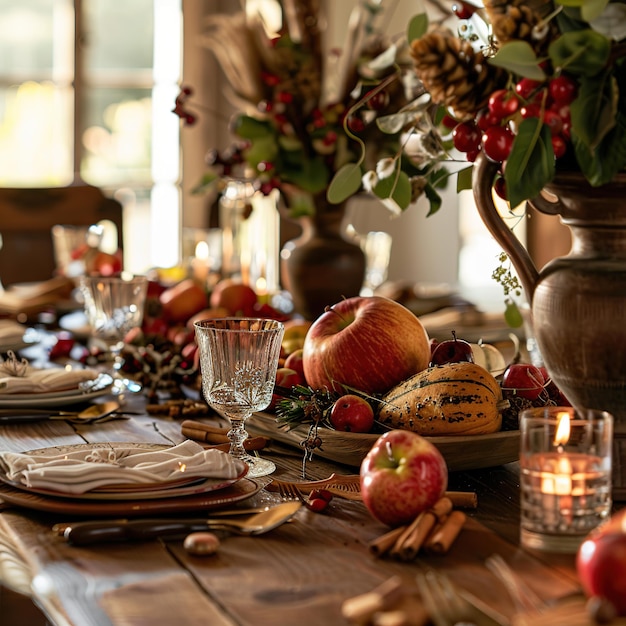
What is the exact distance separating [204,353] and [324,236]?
34.7 inches

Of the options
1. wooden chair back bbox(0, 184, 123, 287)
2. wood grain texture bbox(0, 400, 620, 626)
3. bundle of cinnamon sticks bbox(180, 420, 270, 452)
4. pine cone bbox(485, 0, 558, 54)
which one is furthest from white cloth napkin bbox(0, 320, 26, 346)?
wooden chair back bbox(0, 184, 123, 287)

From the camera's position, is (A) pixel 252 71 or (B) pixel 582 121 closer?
(B) pixel 582 121

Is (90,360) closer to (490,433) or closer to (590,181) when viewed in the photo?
(490,433)

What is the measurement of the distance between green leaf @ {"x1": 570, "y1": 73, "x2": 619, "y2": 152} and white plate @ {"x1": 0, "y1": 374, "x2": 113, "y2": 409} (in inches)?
30.2

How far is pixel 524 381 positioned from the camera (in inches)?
41.5

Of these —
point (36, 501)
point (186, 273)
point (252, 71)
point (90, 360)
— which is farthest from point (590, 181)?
point (186, 273)

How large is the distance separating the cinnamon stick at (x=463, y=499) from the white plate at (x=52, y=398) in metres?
0.59

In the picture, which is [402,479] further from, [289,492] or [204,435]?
[204,435]

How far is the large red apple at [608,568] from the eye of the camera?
0.56 metres

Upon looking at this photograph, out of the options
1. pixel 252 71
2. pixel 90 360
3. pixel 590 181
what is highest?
pixel 252 71

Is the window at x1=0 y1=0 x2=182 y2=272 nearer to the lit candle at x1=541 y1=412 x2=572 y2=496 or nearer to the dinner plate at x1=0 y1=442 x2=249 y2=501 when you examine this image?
the dinner plate at x1=0 y1=442 x2=249 y2=501

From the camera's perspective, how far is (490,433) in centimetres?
98

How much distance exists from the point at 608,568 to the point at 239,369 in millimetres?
489

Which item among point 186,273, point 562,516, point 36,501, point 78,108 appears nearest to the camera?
point 562,516
